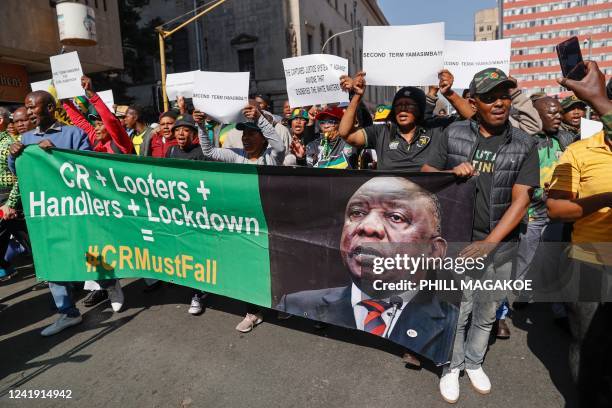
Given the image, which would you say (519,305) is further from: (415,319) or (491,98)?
(491,98)

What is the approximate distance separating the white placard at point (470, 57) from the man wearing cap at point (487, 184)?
4.90ft

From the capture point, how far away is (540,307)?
4.11 m

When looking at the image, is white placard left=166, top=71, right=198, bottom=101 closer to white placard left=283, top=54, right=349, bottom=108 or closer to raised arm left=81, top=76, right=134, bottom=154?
raised arm left=81, top=76, right=134, bottom=154

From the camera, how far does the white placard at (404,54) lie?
3.29 metres

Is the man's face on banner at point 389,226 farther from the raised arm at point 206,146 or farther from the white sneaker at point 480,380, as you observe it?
the raised arm at point 206,146

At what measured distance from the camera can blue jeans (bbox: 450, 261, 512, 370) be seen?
8.93 feet

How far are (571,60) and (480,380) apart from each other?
81.2 inches

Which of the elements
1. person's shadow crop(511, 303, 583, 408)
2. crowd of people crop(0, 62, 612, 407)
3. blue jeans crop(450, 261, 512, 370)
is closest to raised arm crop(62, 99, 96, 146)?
crowd of people crop(0, 62, 612, 407)

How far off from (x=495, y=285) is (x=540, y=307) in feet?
6.04

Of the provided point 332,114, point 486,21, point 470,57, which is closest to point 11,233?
point 332,114

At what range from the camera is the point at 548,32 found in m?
85.6

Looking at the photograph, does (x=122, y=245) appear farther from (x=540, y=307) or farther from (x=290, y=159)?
(x=540, y=307)

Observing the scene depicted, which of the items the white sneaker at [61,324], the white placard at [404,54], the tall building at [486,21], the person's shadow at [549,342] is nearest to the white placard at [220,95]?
the white placard at [404,54]

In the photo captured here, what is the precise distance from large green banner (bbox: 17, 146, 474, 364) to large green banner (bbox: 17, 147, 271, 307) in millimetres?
10
